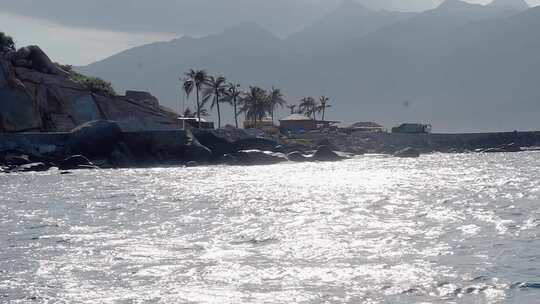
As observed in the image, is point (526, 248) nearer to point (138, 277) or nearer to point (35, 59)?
point (138, 277)

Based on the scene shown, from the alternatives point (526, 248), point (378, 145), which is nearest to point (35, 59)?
point (378, 145)

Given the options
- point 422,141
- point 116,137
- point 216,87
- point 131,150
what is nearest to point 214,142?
point 131,150

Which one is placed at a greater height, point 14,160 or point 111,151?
point 111,151

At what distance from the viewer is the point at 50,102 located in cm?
7975

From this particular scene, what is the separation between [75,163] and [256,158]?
1665cm

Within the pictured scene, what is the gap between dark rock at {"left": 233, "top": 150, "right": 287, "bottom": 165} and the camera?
227ft

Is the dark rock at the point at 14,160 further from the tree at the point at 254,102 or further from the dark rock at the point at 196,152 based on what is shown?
the tree at the point at 254,102

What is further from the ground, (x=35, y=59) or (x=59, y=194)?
(x=35, y=59)

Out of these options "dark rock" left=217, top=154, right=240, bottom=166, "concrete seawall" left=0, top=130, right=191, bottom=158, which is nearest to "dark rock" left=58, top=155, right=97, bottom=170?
"concrete seawall" left=0, top=130, right=191, bottom=158

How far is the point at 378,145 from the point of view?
98562 mm

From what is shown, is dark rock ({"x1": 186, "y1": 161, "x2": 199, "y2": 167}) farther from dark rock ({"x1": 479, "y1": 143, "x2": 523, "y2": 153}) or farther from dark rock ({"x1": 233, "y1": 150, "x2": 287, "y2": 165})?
dark rock ({"x1": 479, "y1": 143, "x2": 523, "y2": 153})

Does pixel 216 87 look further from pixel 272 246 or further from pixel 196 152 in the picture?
pixel 272 246

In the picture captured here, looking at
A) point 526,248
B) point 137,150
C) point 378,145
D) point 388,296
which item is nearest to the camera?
point 388,296

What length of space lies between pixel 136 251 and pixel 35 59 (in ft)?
227
